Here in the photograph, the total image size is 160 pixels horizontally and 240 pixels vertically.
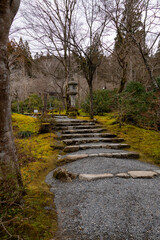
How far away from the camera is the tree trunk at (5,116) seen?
4.41 feet

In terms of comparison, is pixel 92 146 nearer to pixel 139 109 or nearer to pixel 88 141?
pixel 88 141

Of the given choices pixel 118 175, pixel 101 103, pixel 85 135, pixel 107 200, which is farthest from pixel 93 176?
pixel 101 103

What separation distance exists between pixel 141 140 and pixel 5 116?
4.44 meters

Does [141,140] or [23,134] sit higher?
[23,134]

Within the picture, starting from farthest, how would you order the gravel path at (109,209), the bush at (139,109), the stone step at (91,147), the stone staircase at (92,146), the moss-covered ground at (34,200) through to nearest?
the bush at (139,109), the stone step at (91,147), the stone staircase at (92,146), the gravel path at (109,209), the moss-covered ground at (34,200)

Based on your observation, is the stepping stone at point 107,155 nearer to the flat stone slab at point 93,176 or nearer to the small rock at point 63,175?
the small rock at point 63,175

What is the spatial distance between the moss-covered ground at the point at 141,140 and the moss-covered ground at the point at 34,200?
2515mm

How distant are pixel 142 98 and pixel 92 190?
5314mm

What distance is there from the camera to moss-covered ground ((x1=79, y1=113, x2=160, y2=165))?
141 inches

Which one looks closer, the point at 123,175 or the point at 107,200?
the point at 107,200

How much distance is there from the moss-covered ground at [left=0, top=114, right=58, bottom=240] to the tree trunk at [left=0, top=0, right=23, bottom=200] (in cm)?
15

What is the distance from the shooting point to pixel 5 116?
1441 millimetres

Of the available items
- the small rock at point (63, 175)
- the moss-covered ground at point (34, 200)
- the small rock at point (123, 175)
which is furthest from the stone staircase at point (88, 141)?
the small rock at point (123, 175)

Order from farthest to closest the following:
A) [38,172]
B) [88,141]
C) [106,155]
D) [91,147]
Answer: [88,141]
[91,147]
[106,155]
[38,172]
